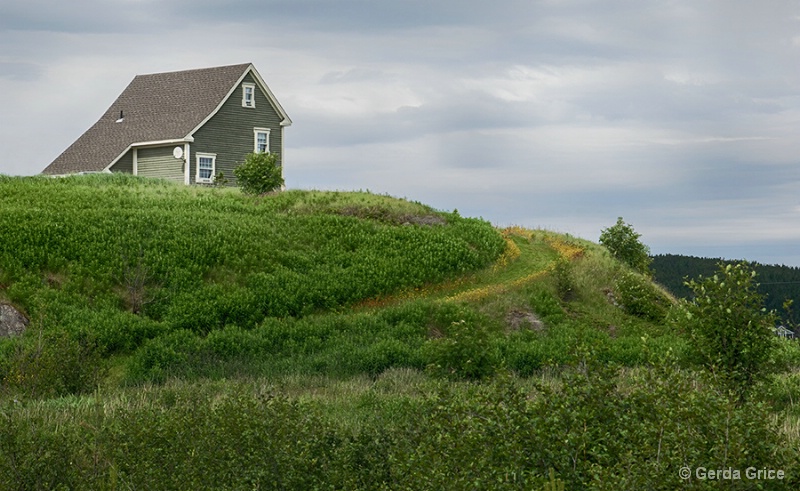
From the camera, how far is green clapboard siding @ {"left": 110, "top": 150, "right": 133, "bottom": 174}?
44.3 meters

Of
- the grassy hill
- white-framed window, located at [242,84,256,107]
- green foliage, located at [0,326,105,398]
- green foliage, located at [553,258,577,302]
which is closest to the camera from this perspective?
the grassy hill

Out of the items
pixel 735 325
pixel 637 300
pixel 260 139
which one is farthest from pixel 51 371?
pixel 260 139

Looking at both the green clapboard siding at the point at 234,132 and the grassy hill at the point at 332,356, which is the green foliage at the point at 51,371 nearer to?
the grassy hill at the point at 332,356

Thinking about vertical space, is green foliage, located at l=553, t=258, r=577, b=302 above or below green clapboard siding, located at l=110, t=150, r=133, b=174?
below

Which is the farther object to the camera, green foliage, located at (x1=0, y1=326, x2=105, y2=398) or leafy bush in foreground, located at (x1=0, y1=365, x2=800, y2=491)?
green foliage, located at (x1=0, y1=326, x2=105, y2=398)

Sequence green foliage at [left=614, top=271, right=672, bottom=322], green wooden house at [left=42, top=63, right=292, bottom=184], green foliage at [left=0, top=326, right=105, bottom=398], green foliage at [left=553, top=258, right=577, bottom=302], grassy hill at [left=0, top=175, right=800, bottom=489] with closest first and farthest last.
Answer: grassy hill at [left=0, top=175, right=800, bottom=489], green foliage at [left=0, top=326, right=105, bottom=398], green foliage at [left=614, top=271, right=672, bottom=322], green foliage at [left=553, top=258, right=577, bottom=302], green wooden house at [left=42, top=63, right=292, bottom=184]

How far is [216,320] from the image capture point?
20.3 meters

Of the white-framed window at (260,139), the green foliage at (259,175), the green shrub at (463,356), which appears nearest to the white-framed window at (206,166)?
the white-framed window at (260,139)

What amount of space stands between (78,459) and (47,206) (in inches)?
748

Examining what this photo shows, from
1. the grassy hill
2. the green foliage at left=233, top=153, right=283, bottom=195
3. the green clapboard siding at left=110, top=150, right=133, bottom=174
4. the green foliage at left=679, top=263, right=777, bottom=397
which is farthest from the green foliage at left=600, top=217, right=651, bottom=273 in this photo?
the green clapboard siding at left=110, top=150, right=133, bottom=174

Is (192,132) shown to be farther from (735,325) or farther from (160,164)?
(735,325)

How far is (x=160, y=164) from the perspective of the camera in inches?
1714

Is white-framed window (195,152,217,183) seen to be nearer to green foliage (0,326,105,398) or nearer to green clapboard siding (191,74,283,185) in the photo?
green clapboard siding (191,74,283,185)

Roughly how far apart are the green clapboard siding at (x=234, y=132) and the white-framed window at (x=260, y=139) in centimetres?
16
